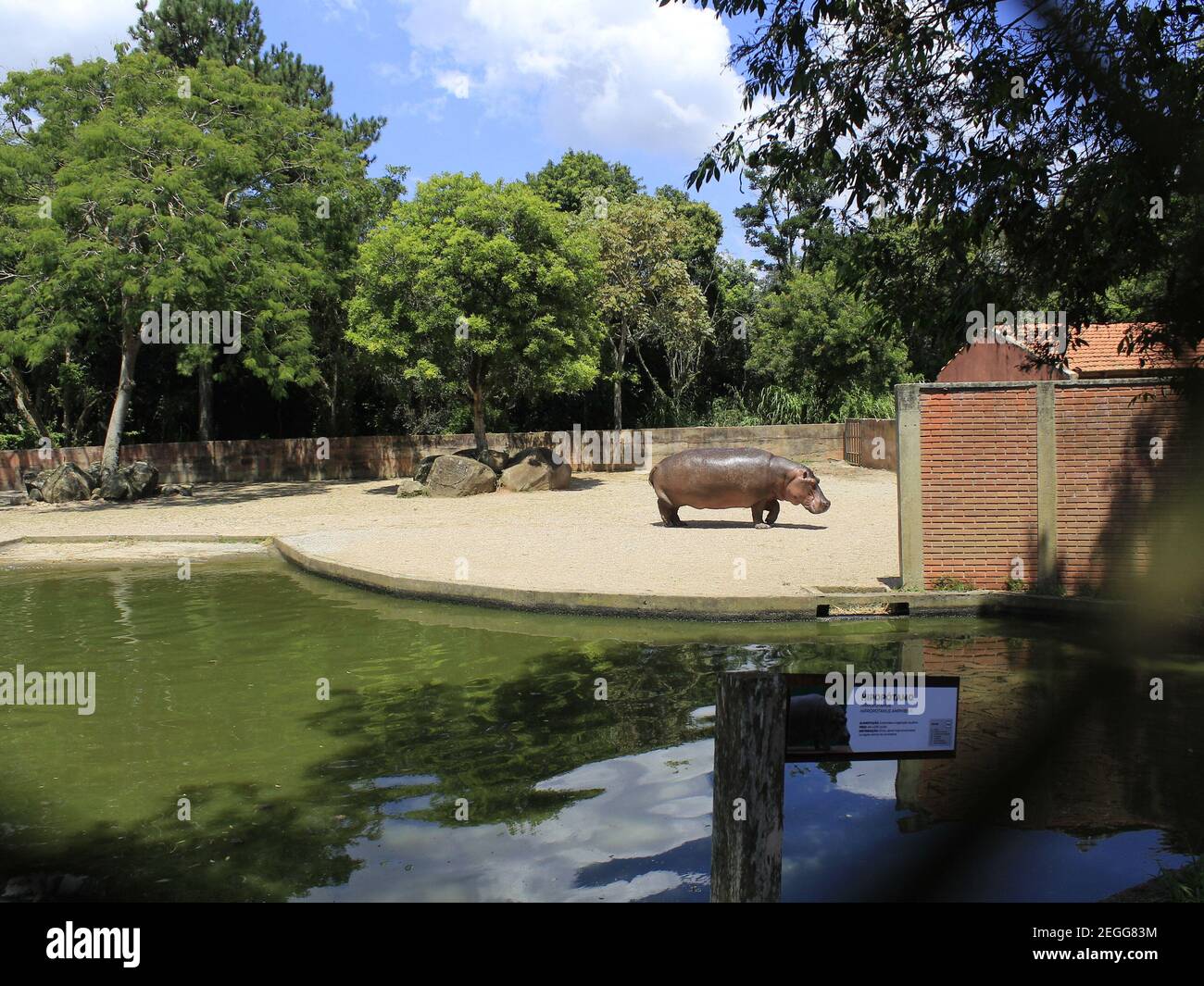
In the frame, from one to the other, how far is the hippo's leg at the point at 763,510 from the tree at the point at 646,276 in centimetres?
1546

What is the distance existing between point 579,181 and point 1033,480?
30.2 metres

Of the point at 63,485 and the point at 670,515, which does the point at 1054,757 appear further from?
the point at 63,485

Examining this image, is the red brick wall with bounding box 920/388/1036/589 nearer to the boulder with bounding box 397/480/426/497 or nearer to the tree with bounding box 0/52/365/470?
the boulder with bounding box 397/480/426/497

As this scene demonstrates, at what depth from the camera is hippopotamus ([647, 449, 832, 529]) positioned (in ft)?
57.2

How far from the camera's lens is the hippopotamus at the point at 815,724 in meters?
4.02

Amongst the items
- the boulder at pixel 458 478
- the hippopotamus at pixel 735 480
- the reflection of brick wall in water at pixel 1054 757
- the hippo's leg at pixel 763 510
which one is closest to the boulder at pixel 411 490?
the boulder at pixel 458 478

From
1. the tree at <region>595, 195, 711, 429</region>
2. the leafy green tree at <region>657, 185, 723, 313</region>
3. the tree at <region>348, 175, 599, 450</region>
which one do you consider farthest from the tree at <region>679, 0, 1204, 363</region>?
the leafy green tree at <region>657, 185, 723, 313</region>

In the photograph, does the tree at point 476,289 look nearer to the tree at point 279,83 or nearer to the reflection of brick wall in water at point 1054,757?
the tree at point 279,83

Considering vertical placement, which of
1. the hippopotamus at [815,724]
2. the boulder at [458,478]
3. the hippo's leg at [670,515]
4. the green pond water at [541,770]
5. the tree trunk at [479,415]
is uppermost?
the tree trunk at [479,415]

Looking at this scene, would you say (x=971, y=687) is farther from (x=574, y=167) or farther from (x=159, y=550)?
(x=574, y=167)
